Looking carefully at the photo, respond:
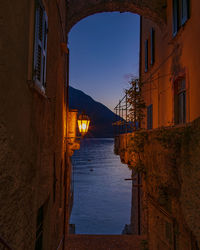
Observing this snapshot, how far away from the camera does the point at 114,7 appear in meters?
9.27

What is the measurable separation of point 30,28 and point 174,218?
4.21m

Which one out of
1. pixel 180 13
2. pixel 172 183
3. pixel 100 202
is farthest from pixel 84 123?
pixel 100 202

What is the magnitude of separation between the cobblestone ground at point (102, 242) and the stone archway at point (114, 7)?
29.0 feet

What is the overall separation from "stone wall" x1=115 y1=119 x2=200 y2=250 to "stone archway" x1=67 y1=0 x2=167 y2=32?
6.41 metres

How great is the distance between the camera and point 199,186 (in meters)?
2.80

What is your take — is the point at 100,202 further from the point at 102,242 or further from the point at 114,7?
the point at 114,7

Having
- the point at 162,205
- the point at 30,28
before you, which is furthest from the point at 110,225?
the point at 30,28

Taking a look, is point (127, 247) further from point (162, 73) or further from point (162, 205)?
point (162, 73)

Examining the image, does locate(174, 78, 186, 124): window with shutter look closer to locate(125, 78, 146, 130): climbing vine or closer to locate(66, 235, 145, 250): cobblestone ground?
locate(125, 78, 146, 130): climbing vine

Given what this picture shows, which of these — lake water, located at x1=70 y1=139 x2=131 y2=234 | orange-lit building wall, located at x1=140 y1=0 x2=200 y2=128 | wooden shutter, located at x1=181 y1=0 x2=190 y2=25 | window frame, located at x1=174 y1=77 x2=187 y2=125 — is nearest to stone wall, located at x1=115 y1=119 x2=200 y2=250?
orange-lit building wall, located at x1=140 y1=0 x2=200 y2=128

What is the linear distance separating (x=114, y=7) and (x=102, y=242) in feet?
33.3

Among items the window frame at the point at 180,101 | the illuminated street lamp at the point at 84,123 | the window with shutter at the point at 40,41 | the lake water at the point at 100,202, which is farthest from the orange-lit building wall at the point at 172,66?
the lake water at the point at 100,202

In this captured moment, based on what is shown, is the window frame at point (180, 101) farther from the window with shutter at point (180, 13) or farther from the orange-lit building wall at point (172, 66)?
the window with shutter at point (180, 13)

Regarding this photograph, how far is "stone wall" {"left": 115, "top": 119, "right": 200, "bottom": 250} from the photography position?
2.98m
